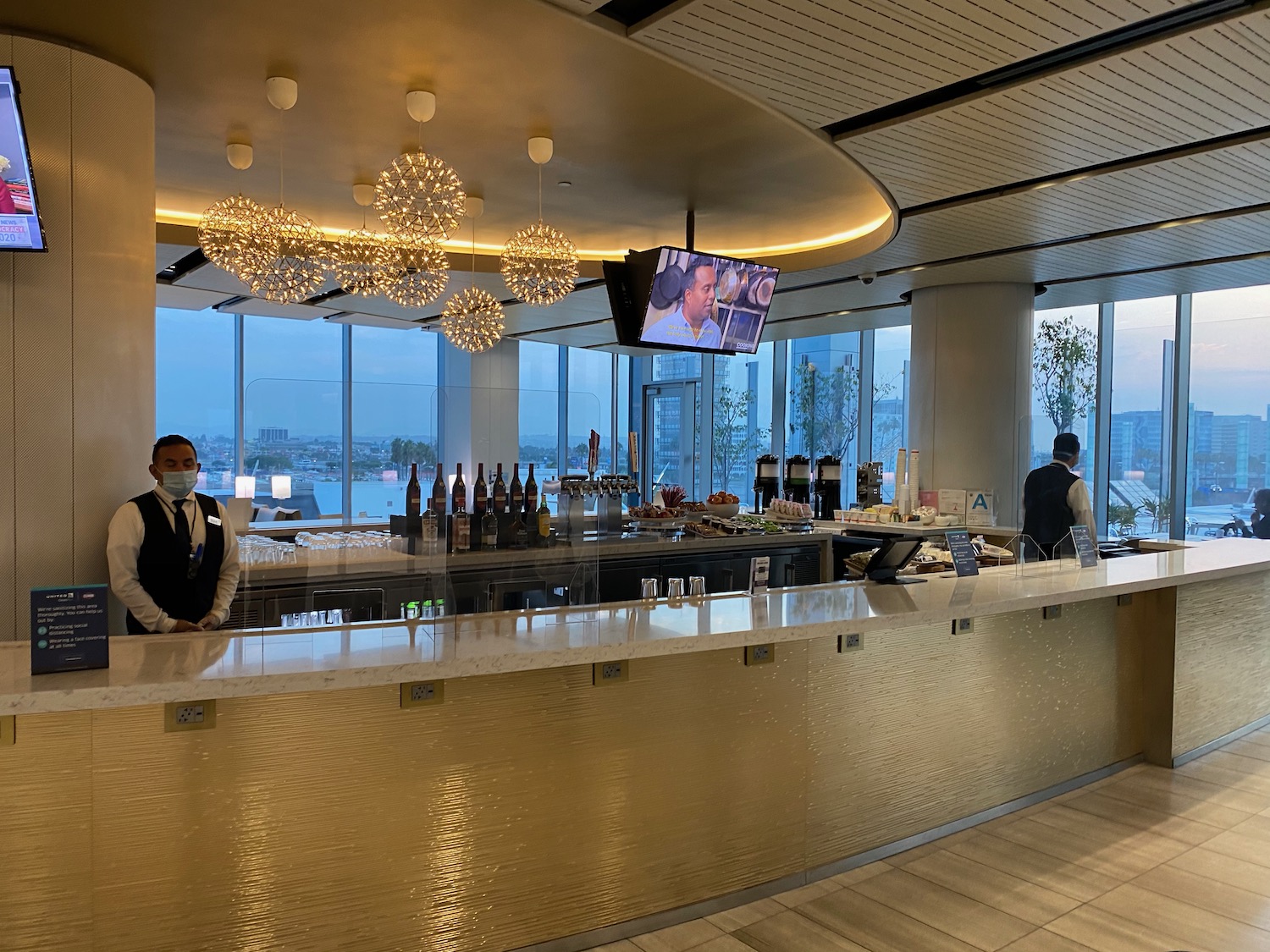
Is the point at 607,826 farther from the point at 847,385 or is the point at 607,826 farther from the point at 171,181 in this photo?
the point at 847,385

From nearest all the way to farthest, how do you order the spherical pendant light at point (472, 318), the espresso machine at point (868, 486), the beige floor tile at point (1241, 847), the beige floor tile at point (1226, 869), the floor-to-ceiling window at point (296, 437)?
the floor-to-ceiling window at point (296, 437)
the beige floor tile at point (1226, 869)
the beige floor tile at point (1241, 847)
the spherical pendant light at point (472, 318)
the espresso machine at point (868, 486)

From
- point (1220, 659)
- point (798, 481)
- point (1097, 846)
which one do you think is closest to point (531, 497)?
point (1097, 846)

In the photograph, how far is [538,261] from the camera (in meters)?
5.37

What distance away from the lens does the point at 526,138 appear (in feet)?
17.3

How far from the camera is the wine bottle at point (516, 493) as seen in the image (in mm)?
3596

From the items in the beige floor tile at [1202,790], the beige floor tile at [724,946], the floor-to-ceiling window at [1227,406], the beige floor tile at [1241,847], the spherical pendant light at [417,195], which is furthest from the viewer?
the floor-to-ceiling window at [1227,406]

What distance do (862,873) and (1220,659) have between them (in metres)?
3.18

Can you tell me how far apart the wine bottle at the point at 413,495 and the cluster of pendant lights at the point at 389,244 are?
154cm

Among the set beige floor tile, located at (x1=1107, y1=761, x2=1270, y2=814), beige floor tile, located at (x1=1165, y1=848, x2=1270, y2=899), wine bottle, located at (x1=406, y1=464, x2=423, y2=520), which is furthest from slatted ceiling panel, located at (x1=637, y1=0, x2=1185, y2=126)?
beige floor tile, located at (x1=1107, y1=761, x2=1270, y2=814)

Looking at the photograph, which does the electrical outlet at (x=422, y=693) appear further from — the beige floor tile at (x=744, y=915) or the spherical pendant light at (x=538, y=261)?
the spherical pendant light at (x=538, y=261)

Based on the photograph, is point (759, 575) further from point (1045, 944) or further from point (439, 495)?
point (1045, 944)

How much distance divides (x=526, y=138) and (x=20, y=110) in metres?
2.68

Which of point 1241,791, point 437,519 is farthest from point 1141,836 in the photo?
point 437,519

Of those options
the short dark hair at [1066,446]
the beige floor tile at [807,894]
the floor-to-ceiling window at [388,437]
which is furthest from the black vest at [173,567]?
the short dark hair at [1066,446]
